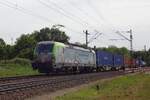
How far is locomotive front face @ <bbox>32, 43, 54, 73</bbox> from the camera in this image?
138 ft

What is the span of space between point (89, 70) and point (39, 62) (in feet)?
54.0

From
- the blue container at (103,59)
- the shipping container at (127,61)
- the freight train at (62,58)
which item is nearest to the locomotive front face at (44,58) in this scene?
the freight train at (62,58)

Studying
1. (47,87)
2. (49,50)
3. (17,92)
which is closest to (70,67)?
(49,50)

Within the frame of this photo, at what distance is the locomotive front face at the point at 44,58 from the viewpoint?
42.0 meters

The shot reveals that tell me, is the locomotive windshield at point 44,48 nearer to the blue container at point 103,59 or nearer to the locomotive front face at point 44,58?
the locomotive front face at point 44,58

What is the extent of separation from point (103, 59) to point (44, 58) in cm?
2502

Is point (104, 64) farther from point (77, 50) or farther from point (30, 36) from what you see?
point (30, 36)

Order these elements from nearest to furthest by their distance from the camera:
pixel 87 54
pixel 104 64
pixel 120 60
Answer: pixel 87 54 → pixel 104 64 → pixel 120 60

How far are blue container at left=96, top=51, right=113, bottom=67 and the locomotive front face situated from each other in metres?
20.3

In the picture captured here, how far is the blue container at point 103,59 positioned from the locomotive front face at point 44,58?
2028 cm

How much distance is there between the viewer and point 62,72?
154ft

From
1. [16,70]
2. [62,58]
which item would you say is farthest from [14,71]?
[62,58]

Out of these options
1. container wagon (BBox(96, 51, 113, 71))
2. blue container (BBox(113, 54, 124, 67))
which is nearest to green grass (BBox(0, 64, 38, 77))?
container wagon (BBox(96, 51, 113, 71))

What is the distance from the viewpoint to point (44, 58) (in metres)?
42.7
